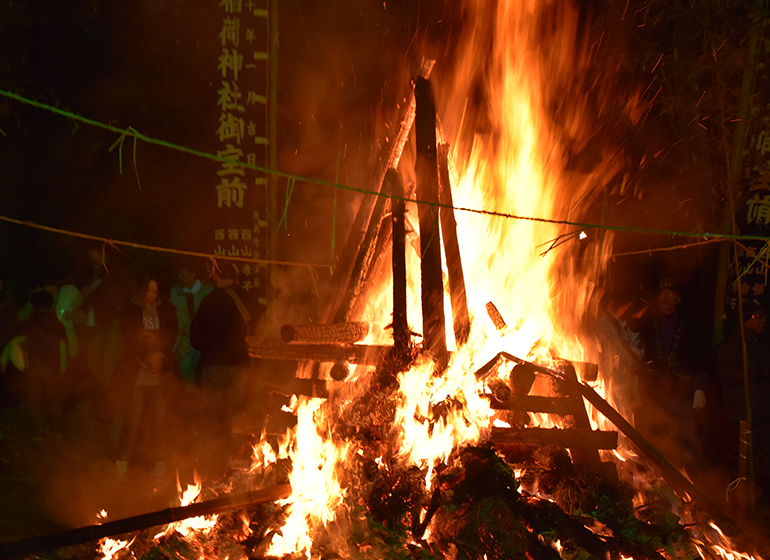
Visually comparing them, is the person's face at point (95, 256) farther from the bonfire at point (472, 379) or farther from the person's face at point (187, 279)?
the bonfire at point (472, 379)

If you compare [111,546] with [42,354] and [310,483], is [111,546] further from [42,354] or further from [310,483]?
[42,354]

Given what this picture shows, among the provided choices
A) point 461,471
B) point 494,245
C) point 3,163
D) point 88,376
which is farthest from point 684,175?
point 3,163

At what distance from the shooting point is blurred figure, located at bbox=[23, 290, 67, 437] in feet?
28.4

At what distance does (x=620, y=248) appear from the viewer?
9.67 metres

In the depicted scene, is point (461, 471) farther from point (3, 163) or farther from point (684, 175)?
point (3, 163)

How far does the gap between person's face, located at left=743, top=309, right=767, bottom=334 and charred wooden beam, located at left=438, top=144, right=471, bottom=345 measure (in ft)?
13.9

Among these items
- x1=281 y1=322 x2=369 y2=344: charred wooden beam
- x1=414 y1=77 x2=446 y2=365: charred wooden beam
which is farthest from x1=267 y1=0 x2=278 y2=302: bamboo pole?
x1=414 y1=77 x2=446 y2=365: charred wooden beam

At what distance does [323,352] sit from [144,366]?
2981 millimetres

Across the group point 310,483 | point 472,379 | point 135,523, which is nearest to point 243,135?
point 472,379

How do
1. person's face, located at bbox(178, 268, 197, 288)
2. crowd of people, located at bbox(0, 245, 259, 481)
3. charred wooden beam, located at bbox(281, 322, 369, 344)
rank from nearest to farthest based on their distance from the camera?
1. charred wooden beam, located at bbox(281, 322, 369, 344)
2. crowd of people, located at bbox(0, 245, 259, 481)
3. person's face, located at bbox(178, 268, 197, 288)

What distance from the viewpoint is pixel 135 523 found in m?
4.57

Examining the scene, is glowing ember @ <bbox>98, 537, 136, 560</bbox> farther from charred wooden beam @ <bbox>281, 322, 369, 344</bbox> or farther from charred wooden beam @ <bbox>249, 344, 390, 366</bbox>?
charred wooden beam @ <bbox>281, 322, 369, 344</bbox>

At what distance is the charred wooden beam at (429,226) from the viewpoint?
6.04 m

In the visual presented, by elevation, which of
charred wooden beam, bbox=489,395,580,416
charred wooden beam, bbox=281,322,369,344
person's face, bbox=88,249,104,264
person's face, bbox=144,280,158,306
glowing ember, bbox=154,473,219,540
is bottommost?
glowing ember, bbox=154,473,219,540
